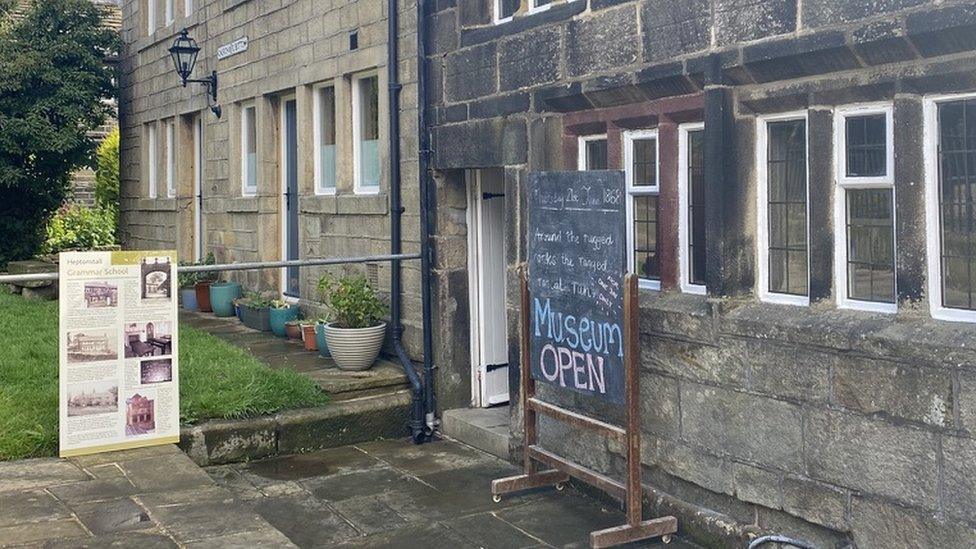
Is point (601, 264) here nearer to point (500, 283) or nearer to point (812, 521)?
point (812, 521)

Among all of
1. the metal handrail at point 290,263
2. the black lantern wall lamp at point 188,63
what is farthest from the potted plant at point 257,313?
the metal handrail at point 290,263

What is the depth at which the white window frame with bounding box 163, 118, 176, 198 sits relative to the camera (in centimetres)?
1744

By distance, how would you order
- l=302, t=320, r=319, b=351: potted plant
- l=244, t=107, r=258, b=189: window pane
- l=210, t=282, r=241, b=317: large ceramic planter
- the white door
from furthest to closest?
l=244, t=107, r=258, b=189: window pane
l=210, t=282, r=241, b=317: large ceramic planter
l=302, t=320, r=319, b=351: potted plant
the white door

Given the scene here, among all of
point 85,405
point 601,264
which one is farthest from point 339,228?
point 601,264

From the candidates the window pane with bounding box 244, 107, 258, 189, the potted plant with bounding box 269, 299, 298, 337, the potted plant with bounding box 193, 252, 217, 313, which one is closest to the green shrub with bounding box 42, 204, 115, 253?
the potted plant with bounding box 193, 252, 217, 313

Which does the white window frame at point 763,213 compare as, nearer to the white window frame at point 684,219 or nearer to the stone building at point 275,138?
the white window frame at point 684,219

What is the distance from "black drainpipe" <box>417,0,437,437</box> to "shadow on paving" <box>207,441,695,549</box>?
1.96ft

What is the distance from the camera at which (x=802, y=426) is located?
236 inches

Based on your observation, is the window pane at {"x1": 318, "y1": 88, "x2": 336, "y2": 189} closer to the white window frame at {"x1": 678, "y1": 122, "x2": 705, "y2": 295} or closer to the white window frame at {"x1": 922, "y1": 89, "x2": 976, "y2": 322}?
the white window frame at {"x1": 678, "y1": 122, "x2": 705, "y2": 295}

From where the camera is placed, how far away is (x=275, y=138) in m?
13.6

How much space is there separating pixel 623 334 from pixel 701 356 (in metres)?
0.48

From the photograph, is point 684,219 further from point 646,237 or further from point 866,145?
point 866,145

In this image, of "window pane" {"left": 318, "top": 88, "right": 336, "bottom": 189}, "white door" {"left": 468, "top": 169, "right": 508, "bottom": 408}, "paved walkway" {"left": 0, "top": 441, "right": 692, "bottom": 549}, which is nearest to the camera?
"paved walkway" {"left": 0, "top": 441, "right": 692, "bottom": 549}

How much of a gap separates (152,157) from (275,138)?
19.2ft
